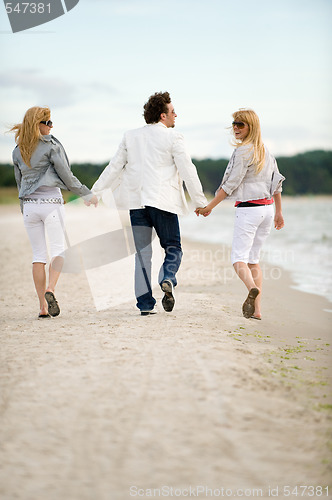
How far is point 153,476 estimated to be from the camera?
2332mm

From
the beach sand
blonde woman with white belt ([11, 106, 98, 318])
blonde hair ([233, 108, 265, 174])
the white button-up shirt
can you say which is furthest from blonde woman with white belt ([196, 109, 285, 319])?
blonde woman with white belt ([11, 106, 98, 318])

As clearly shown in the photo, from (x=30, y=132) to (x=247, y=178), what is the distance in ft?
6.30

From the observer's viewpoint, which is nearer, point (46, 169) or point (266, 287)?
point (46, 169)

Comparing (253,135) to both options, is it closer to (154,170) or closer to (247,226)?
(247,226)

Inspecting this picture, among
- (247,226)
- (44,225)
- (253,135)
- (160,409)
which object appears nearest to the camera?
(160,409)

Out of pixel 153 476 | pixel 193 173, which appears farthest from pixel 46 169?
pixel 153 476

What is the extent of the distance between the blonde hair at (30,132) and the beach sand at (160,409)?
4.91 feet

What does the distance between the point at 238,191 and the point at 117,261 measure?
490 cm

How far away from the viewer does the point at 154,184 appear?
16.5ft

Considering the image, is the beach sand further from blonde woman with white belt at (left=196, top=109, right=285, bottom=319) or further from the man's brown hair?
the man's brown hair

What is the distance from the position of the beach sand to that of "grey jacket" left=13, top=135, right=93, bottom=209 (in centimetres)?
121

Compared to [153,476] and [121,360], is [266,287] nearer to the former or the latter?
[121,360]

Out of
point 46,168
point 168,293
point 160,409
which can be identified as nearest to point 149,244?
point 168,293

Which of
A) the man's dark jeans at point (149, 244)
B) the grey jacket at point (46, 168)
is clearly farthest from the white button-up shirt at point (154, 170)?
the grey jacket at point (46, 168)
